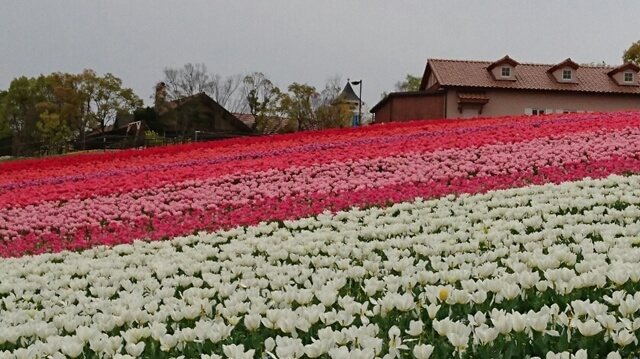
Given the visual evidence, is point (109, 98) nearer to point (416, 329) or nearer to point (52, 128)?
point (52, 128)

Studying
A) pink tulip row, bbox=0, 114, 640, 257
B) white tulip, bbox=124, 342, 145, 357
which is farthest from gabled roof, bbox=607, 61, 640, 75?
white tulip, bbox=124, 342, 145, 357

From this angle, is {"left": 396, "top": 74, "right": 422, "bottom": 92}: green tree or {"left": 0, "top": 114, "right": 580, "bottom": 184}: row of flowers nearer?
{"left": 0, "top": 114, "right": 580, "bottom": 184}: row of flowers

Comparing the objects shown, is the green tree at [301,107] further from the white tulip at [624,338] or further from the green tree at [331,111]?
the white tulip at [624,338]

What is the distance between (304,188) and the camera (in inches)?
484

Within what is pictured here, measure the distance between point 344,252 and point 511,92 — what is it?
121ft

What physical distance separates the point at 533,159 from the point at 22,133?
2071 inches

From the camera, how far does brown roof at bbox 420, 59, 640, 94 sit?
1588 inches

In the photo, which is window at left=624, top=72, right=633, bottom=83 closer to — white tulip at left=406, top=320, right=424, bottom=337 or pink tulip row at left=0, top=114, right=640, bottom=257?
pink tulip row at left=0, top=114, right=640, bottom=257

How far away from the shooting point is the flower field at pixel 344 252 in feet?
10.9

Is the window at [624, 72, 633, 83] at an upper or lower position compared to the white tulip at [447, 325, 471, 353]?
upper

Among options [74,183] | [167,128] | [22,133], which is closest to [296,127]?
[167,128]

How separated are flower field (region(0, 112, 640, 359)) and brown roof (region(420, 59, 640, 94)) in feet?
75.0

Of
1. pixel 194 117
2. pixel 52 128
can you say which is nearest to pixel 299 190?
pixel 194 117

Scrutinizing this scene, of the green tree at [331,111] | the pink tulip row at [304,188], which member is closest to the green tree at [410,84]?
the green tree at [331,111]
